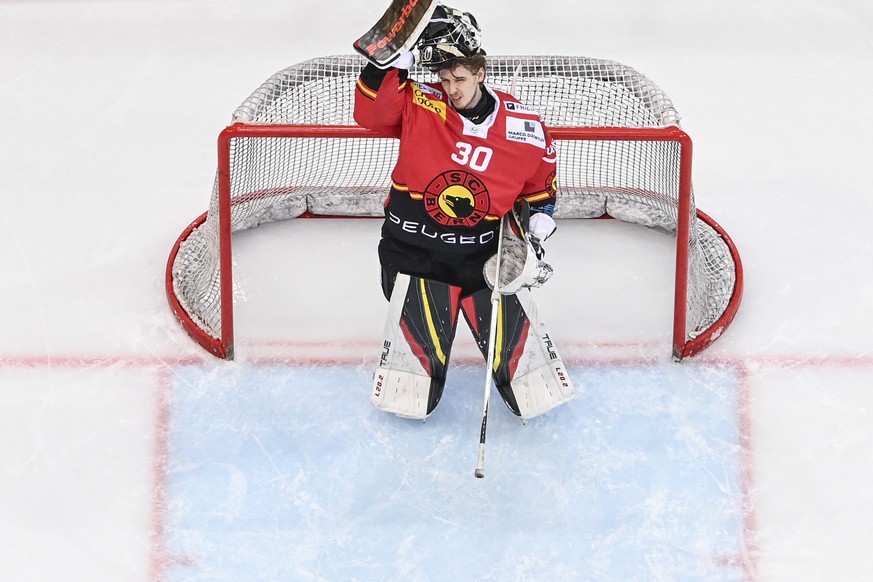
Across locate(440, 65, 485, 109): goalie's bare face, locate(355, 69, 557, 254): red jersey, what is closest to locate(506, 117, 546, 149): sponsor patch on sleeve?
locate(355, 69, 557, 254): red jersey

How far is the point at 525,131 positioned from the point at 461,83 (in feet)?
Answer: 0.83

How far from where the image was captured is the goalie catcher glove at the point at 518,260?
379cm

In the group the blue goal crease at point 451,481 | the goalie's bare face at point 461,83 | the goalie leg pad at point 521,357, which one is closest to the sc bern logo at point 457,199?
the goalie's bare face at point 461,83

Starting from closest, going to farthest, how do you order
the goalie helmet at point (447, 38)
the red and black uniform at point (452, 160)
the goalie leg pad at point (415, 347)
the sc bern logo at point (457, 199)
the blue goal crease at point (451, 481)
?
the goalie helmet at point (447, 38) < the red and black uniform at point (452, 160) < the sc bern logo at point (457, 199) < the blue goal crease at point (451, 481) < the goalie leg pad at point (415, 347)

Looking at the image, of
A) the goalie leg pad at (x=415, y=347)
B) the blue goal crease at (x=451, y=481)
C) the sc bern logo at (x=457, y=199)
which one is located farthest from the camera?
the goalie leg pad at (x=415, y=347)

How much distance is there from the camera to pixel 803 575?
3.78 meters

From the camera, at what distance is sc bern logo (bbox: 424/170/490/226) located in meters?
3.71

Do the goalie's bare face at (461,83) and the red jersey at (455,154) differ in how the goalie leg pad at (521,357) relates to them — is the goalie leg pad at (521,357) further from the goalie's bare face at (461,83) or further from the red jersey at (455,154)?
the goalie's bare face at (461,83)

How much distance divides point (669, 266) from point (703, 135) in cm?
66

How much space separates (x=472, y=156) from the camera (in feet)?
12.0

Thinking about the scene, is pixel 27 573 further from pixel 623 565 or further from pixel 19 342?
pixel 623 565

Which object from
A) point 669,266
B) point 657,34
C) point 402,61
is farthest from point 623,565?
point 657,34

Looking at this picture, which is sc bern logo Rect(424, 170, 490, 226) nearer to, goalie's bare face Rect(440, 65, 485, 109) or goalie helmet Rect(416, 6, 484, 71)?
goalie's bare face Rect(440, 65, 485, 109)

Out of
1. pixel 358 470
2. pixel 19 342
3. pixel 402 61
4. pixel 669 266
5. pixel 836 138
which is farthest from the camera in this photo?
pixel 836 138
